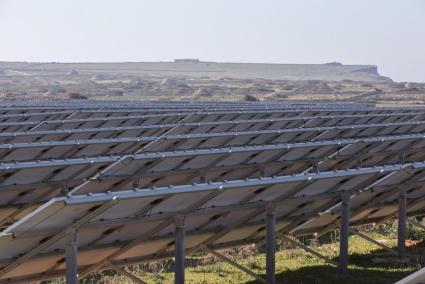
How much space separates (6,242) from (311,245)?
21.6ft

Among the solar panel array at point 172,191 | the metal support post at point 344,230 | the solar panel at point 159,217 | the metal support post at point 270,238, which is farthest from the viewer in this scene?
the metal support post at point 344,230

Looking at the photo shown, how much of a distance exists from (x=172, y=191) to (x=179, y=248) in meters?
0.89

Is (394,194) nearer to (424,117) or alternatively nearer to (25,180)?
(25,180)

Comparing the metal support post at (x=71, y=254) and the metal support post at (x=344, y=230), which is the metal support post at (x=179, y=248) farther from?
the metal support post at (x=344, y=230)

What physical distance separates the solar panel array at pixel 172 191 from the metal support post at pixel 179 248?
0.12 metres

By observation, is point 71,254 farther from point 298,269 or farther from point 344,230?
point 298,269

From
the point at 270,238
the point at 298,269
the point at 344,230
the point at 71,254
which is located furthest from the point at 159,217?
the point at 298,269

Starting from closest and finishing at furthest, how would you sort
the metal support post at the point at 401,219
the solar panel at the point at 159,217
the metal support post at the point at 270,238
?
the solar panel at the point at 159,217 < the metal support post at the point at 270,238 < the metal support post at the point at 401,219

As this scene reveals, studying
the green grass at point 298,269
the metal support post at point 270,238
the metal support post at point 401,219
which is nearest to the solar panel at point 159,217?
the metal support post at point 270,238

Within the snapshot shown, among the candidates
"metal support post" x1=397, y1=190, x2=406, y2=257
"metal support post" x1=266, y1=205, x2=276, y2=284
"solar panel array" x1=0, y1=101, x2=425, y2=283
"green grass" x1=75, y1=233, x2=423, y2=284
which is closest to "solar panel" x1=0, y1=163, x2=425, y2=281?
"solar panel array" x1=0, y1=101, x2=425, y2=283

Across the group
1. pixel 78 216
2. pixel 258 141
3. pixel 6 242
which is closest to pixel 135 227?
pixel 78 216

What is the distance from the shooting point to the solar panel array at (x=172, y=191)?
772cm

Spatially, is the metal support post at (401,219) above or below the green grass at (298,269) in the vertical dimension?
above

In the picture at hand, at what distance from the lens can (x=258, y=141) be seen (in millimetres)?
17266
